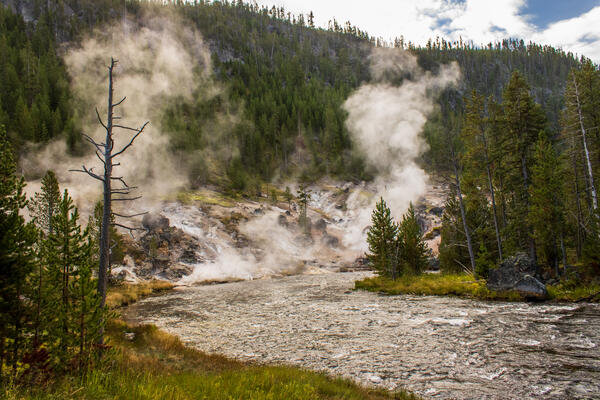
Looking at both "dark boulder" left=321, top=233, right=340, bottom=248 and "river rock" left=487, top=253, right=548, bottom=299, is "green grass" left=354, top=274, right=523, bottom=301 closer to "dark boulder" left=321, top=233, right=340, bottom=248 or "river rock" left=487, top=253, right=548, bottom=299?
"river rock" left=487, top=253, right=548, bottom=299

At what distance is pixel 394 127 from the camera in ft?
394

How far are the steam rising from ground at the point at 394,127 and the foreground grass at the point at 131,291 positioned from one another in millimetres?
43103

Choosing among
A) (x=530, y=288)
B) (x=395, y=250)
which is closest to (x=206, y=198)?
(x=395, y=250)

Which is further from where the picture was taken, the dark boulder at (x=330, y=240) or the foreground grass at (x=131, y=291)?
the dark boulder at (x=330, y=240)

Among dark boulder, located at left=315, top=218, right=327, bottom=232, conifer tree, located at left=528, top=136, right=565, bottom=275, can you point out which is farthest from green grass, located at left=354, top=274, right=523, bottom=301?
dark boulder, located at left=315, top=218, right=327, bottom=232

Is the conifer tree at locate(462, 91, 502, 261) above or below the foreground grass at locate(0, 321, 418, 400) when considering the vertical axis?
above

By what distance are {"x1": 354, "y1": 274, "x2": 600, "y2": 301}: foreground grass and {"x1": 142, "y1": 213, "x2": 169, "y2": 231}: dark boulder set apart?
41086mm

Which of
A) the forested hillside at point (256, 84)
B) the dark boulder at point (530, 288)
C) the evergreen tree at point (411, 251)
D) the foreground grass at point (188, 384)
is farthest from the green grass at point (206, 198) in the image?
the foreground grass at point (188, 384)

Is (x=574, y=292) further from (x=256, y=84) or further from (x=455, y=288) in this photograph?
(x=256, y=84)

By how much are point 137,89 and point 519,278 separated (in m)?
136

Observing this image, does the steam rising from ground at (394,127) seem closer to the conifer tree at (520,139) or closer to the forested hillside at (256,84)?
the forested hillside at (256,84)

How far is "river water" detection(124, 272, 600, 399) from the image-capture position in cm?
1049

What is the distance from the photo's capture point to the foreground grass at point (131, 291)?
3394 centimetres

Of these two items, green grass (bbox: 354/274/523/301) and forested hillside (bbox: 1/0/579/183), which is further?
forested hillside (bbox: 1/0/579/183)
